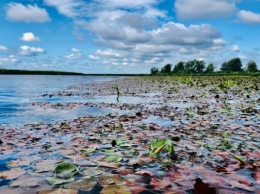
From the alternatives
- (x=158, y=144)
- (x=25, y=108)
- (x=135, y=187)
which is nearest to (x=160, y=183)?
(x=135, y=187)

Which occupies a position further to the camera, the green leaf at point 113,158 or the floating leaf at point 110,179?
the green leaf at point 113,158

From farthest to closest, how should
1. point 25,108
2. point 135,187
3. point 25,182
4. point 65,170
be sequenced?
point 25,108, point 65,170, point 25,182, point 135,187

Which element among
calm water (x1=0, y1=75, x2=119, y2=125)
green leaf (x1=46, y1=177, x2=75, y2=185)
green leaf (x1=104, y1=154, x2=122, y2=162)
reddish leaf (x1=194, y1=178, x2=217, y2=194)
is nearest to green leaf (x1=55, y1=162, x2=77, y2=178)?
green leaf (x1=46, y1=177, x2=75, y2=185)

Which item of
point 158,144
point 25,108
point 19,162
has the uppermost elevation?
point 158,144

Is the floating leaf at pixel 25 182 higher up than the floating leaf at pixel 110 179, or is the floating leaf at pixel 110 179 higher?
the floating leaf at pixel 110 179

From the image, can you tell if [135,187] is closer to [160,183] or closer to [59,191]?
[160,183]

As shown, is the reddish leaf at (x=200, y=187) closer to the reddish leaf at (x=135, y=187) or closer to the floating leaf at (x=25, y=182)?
the reddish leaf at (x=135, y=187)

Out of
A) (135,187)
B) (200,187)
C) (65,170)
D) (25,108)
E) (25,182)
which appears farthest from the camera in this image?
(25,108)

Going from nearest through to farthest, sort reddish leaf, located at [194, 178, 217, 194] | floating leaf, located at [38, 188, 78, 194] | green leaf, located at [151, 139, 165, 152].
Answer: reddish leaf, located at [194, 178, 217, 194], floating leaf, located at [38, 188, 78, 194], green leaf, located at [151, 139, 165, 152]

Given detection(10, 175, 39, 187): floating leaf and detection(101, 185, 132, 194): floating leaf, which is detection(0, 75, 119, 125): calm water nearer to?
detection(10, 175, 39, 187): floating leaf

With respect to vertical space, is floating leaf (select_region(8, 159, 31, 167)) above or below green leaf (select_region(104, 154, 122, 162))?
below

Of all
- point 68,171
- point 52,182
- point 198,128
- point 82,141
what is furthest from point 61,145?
point 198,128

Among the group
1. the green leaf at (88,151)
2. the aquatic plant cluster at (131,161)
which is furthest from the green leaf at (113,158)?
the green leaf at (88,151)

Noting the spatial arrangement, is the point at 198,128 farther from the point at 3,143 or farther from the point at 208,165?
the point at 3,143
